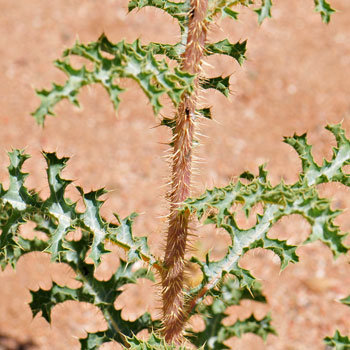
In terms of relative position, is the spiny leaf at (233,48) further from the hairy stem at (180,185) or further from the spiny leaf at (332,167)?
the spiny leaf at (332,167)

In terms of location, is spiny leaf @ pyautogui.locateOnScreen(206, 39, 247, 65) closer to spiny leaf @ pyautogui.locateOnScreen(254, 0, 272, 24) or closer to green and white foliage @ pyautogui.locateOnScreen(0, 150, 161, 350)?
spiny leaf @ pyautogui.locateOnScreen(254, 0, 272, 24)

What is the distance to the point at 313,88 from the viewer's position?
4.91 m

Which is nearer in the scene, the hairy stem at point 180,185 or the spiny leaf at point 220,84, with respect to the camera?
the hairy stem at point 180,185

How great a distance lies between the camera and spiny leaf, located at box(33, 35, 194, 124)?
4.33 feet

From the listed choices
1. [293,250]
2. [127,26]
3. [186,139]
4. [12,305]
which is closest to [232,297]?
[293,250]

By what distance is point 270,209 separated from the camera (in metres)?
1.83

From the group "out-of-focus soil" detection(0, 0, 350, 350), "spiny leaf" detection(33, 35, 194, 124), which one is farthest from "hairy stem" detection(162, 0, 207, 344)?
"out-of-focus soil" detection(0, 0, 350, 350)

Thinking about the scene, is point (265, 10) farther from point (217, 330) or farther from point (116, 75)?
point (217, 330)

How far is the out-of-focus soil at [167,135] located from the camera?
359 centimetres

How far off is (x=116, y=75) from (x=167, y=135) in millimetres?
3241

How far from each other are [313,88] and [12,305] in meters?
2.72

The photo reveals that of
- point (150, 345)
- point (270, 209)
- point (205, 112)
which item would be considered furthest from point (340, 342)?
point (205, 112)

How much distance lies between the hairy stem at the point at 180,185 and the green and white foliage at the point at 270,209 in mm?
61

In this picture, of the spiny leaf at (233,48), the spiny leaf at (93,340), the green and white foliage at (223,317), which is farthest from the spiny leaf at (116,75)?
the green and white foliage at (223,317)
